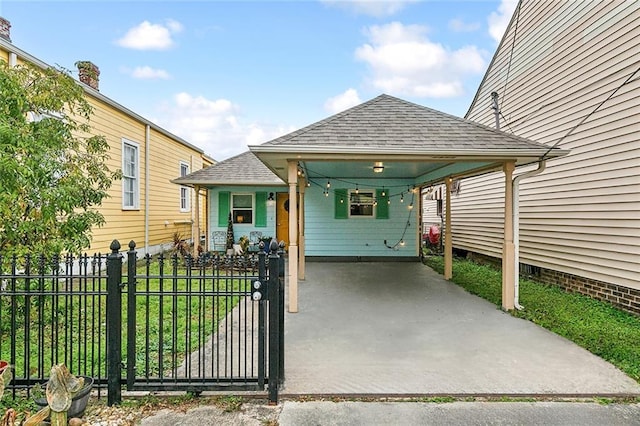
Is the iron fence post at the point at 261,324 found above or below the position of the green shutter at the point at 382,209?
below

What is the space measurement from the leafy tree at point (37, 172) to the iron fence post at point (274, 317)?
9.03 ft

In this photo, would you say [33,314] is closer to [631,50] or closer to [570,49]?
[631,50]

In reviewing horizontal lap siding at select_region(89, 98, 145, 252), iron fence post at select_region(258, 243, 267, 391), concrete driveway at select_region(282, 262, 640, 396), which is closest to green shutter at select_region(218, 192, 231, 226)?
horizontal lap siding at select_region(89, 98, 145, 252)

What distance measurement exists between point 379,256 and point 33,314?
28.4 ft

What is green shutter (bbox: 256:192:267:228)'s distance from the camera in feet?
40.5

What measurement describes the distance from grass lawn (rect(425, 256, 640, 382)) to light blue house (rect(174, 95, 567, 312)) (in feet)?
2.32

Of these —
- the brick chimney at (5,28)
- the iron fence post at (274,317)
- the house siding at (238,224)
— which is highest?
the brick chimney at (5,28)

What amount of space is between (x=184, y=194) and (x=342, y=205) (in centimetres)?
752

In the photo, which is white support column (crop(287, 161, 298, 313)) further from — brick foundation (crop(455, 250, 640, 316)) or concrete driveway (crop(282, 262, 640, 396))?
brick foundation (crop(455, 250, 640, 316))

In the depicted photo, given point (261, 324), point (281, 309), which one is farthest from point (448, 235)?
point (261, 324)

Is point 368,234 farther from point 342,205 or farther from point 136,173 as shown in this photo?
point 136,173

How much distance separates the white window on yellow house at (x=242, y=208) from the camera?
12.4 m

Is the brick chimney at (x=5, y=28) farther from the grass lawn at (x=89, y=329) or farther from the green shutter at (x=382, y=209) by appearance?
the green shutter at (x=382, y=209)

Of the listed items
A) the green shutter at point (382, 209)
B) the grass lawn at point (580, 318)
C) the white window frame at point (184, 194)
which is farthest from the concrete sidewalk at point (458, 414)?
the white window frame at point (184, 194)
